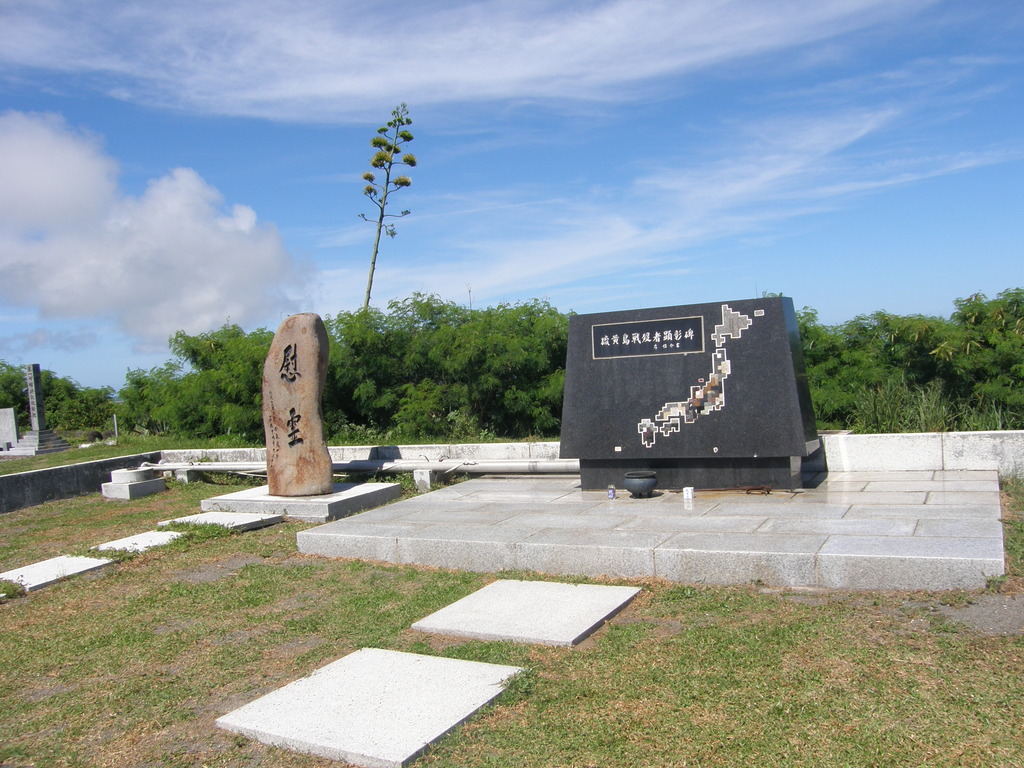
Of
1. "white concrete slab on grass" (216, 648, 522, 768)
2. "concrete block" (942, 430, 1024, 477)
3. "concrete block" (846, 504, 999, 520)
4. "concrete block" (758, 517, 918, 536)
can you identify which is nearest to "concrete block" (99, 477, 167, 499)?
"white concrete slab on grass" (216, 648, 522, 768)

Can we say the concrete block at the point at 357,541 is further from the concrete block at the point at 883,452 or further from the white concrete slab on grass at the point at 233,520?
the concrete block at the point at 883,452

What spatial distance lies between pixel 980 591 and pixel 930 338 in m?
6.18

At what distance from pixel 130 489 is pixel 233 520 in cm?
349

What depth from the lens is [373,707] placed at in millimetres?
3527

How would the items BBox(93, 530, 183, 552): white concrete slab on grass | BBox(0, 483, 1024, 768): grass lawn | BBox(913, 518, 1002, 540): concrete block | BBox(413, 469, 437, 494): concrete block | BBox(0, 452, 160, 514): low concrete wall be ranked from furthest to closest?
BBox(0, 452, 160, 514): low concrete wall
BBox(413, 469, 437, 494): concrete block
BBox(93, 530, 183, 552): white concrete slab on grass
BBox(913, 518, 1002, 540): concrete block
BBox(0, 483, 1024, 768): grass lawn

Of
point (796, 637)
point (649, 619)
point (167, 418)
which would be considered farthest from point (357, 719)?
point (167, 418)

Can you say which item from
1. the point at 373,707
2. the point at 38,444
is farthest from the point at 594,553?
the point at 38,444

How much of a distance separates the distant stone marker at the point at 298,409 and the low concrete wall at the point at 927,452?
A: 5.29 m

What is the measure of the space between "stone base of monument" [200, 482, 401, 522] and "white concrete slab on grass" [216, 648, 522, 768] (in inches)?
165

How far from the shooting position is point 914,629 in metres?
4.09

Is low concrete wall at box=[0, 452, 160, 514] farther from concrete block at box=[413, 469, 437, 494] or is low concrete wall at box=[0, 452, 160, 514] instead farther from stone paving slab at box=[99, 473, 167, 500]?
concrete block at box=[413, 469, 437, 494]

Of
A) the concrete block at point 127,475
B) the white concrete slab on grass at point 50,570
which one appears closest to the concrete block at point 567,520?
the white concrete slab on grass at point 50,570

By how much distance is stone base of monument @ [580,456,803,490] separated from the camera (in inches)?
298

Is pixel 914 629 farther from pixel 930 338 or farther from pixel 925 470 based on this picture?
pixel 930 338
